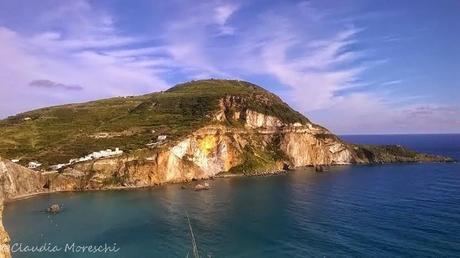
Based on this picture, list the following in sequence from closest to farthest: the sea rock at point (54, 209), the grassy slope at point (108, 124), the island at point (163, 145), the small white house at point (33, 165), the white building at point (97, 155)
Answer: the sea rock at point (54, 209) < the small white house at point (33, 165) < the island at point (163, 145) < the white building at point (97, 155) < the grassy slope at point (108, 124)

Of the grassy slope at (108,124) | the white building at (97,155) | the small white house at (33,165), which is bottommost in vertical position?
the small white house at (33,165)

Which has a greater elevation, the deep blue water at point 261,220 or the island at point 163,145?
the island at point 163,145

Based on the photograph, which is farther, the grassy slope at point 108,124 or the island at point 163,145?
the grassy slope at point 108,124

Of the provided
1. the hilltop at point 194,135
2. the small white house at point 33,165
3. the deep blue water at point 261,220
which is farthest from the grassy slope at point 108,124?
the deep blue water at point 261,220

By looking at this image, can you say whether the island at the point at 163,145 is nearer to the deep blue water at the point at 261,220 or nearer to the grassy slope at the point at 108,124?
the grassy slope at the point at 108,124

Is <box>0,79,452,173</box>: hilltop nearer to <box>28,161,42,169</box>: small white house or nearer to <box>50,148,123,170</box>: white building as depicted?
<box>50,148,123,170</box>: white building

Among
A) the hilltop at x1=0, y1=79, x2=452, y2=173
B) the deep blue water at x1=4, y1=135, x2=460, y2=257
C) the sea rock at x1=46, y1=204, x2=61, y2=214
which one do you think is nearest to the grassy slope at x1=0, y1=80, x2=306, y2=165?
the hilltop at x1=0, y1=79, x2=452, y2=173
